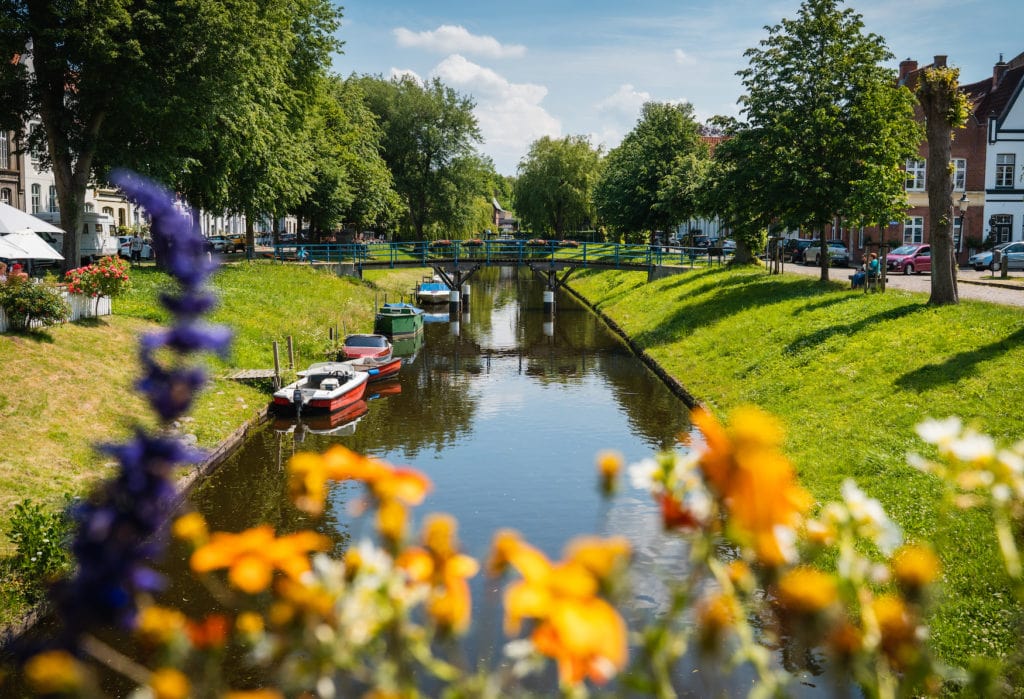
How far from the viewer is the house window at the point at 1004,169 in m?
57.2

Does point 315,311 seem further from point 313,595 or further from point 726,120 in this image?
point 313,595

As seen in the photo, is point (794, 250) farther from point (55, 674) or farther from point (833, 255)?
point (55, 674)

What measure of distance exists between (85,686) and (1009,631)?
11.1m

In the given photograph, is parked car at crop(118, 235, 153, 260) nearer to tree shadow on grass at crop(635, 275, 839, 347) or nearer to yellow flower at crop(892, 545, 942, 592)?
tree shadow on grass at crop(635, 275, 839, 347)

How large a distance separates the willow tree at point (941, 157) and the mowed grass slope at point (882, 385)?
851 mm

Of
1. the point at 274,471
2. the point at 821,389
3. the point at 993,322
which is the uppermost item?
the point at 993,322

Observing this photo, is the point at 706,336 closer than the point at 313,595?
No

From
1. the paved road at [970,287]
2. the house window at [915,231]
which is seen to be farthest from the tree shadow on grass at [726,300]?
the house window at [915,231]

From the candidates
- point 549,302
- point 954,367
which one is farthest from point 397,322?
point 954,367

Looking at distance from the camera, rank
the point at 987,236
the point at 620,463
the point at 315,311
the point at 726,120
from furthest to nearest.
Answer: the point at 987,236 → the point at 315,311 → the point at 726,120 → the point at 620,463

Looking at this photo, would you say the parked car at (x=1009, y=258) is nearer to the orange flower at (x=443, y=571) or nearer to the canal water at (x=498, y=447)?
the canal water at (x=498, y=447)

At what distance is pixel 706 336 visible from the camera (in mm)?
32625

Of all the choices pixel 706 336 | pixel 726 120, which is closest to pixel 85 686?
pixel 706 336

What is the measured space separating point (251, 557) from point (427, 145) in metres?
74.5
